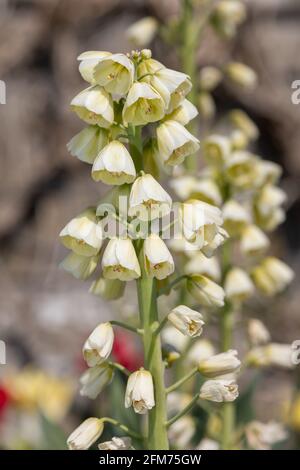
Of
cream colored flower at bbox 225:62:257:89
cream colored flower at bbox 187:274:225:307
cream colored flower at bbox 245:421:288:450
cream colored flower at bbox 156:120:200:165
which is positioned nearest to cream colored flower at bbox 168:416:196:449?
cream colored flower at bbox 245:421:288:450

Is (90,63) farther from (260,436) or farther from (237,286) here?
(260,436)

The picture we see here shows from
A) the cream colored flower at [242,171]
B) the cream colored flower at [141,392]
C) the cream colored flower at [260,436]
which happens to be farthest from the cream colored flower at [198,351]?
the cream colored flower at [141,392]

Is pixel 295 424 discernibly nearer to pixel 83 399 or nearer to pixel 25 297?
pixel 83 399

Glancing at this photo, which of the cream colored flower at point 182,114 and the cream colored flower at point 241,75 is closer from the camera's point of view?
the cream colored flower at point 182,114

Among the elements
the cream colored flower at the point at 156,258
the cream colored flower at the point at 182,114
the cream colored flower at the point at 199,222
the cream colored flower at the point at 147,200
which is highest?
the cream colored flower at the point at 182,114

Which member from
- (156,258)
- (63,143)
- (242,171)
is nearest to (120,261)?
(156,258)

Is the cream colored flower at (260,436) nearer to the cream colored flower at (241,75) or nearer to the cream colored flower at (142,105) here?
the cream colored flower at (142,105)

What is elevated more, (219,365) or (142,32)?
(142,32)
